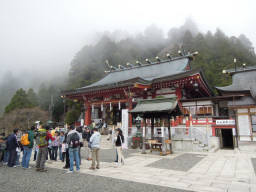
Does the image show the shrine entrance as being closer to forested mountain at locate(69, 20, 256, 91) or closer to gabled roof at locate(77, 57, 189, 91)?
gabled roof at locate(77, 57, 189, 91)

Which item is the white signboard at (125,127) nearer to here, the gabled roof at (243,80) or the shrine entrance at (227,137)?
the shrine entrance at (227,137)

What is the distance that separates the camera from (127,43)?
210 feet

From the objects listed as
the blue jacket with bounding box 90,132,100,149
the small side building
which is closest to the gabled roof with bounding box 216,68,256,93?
the small side building

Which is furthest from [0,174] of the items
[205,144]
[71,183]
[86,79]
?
[86,79]

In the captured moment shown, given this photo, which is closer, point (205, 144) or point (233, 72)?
point (205, 144)

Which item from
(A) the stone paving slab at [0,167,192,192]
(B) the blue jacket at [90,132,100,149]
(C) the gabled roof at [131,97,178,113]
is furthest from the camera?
(C) the gabled roof at [131,97,178,113]

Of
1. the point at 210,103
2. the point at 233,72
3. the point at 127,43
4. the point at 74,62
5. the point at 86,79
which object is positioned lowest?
the point at 210,103

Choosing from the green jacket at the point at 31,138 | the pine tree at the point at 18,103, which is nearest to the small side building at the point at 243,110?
the green jacket at the point at 31,138

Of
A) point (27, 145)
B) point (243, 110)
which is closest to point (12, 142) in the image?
point (27, 145)

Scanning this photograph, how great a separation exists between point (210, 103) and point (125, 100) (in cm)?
776

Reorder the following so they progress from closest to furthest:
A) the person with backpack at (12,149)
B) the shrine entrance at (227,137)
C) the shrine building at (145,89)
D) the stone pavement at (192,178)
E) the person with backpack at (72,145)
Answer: the stone pavement at (192,178)
the person with backpack at (72,145)
the person with backpack at (12,149)
the shrine building at (145,89)
the shrine entrance at (227,137)

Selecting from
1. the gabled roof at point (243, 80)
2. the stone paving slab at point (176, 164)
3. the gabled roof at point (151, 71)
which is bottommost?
the stone paving slab at point (176, 164)

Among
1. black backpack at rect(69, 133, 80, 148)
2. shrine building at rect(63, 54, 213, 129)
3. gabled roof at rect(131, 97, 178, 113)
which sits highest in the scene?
shrine building at rect(63, 54, 213, 129)

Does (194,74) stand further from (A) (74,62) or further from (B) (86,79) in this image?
(A) (74,62)
